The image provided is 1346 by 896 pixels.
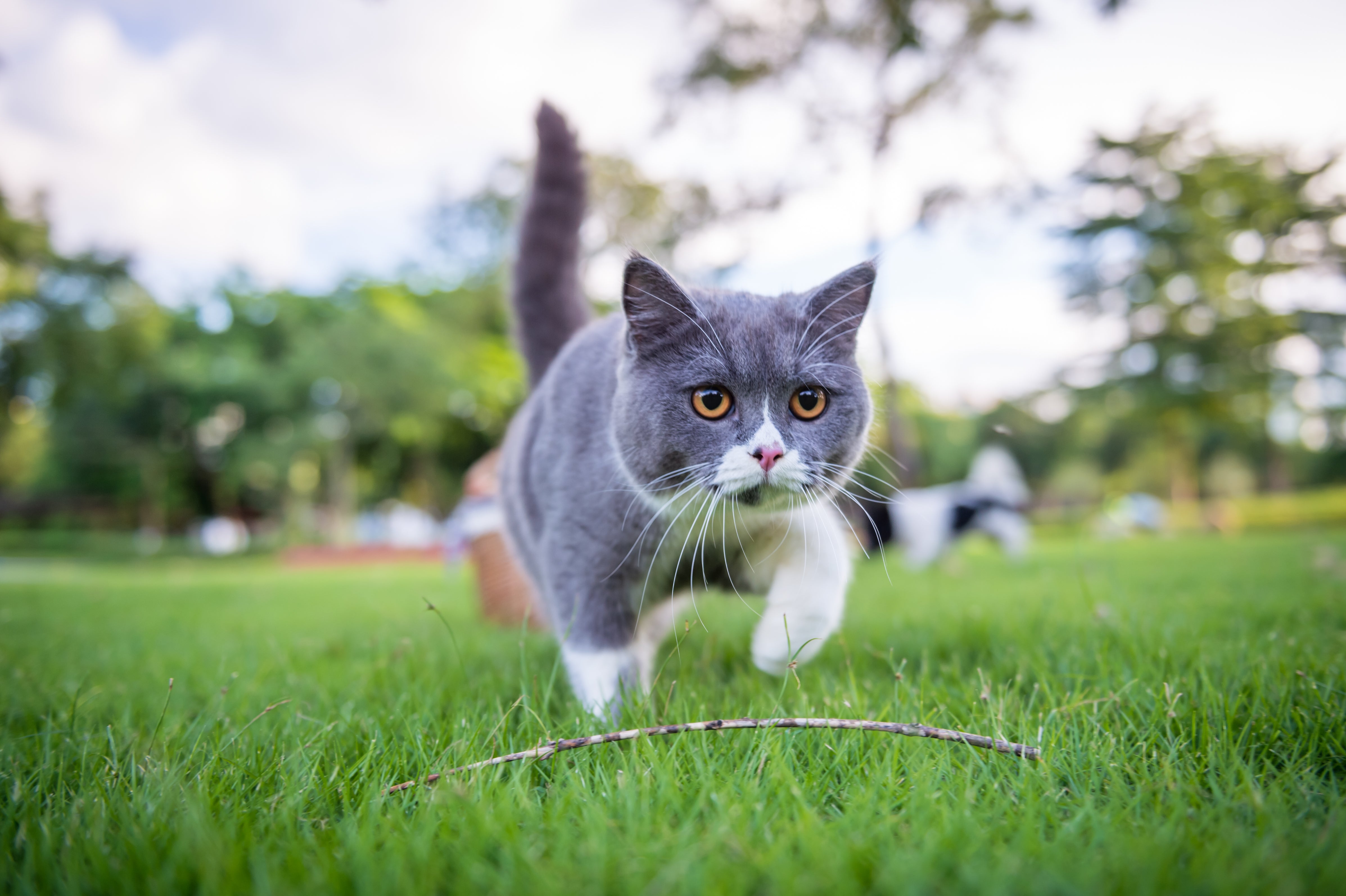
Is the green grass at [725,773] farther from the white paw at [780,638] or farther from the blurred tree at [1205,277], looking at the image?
the blurred tree at [1205,277]

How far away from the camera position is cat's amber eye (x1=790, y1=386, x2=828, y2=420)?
64.3 inches

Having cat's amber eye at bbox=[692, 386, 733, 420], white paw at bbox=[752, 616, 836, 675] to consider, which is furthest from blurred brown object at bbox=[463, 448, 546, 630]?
cat's amber eye at bbox=[692, 386, 733, 420]

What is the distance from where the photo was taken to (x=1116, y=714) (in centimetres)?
146

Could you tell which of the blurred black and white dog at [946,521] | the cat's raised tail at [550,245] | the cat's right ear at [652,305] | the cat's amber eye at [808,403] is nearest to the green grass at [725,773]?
the cat's amber eye at [808,403]

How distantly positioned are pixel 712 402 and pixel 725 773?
0.79 metres

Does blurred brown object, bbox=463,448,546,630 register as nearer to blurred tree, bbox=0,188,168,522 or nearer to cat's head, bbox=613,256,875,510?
cat's head, bbox=613,256,875,510

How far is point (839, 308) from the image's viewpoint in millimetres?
1773

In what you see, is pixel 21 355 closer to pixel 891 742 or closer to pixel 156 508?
pixel 156 508

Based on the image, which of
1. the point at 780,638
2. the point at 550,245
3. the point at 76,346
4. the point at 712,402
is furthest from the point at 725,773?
the point at 76,346

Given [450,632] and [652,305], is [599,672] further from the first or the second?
[652,305]

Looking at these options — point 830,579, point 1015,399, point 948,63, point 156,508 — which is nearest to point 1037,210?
point 948,63

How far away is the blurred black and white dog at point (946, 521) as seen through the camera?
22.3 feet

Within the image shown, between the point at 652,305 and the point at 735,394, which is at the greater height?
the point at 652,305

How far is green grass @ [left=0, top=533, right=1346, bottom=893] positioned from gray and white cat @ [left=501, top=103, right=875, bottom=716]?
0.20 meters
